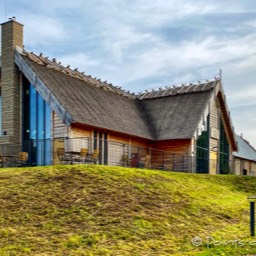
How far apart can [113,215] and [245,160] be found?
3819 cm

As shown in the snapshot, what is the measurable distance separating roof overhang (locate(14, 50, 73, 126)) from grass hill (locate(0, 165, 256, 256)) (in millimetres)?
6171

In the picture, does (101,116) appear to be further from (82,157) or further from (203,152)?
(203,152)

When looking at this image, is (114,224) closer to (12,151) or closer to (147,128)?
(12,151)

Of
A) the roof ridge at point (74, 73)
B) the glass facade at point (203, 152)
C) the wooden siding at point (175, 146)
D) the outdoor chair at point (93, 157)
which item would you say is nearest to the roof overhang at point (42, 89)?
the roof ridge at point (74, 73)

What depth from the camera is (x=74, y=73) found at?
2955 centimetres

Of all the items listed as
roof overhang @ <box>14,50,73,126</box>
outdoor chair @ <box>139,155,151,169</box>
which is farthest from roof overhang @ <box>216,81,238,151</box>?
roof overhang @ <box>14,50,73,126</box>

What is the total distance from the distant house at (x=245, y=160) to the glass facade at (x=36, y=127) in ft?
81.9

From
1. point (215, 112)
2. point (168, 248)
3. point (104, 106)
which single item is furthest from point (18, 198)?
point (215, 112)

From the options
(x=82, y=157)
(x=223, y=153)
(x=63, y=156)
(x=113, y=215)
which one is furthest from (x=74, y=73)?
(x=113, y=215)

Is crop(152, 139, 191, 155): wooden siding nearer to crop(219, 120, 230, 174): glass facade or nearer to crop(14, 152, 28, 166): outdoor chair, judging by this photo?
crop(219, 120, 230, 174): glass facade

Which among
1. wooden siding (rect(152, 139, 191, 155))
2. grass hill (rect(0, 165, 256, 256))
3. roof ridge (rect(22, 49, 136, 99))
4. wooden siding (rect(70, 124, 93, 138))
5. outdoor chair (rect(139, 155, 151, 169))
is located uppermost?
roof ridge (rect(22, 49, 136, 99))

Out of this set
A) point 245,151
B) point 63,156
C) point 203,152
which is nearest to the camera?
point 63,156

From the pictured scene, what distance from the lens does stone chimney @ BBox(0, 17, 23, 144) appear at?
Result: 82.1ft

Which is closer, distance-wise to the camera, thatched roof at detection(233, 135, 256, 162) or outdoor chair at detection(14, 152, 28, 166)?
outdoor chair at detection(14, 152, 28, 166)
